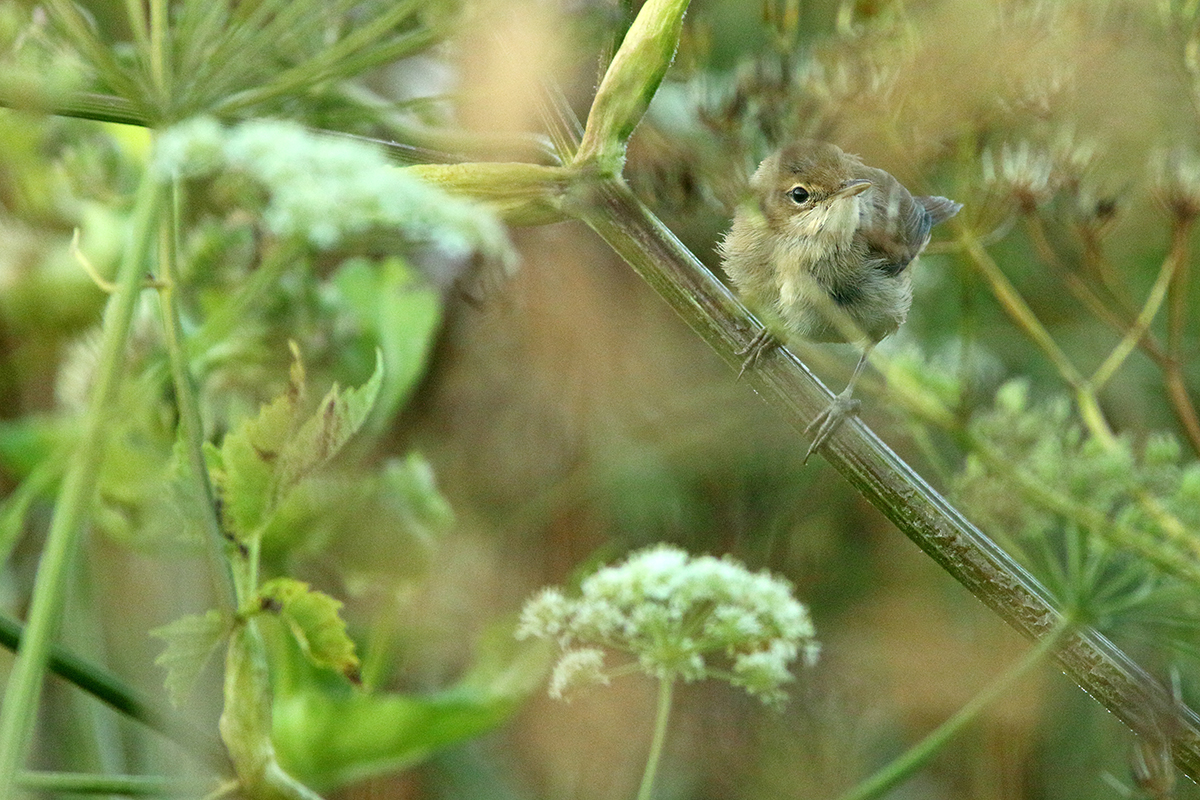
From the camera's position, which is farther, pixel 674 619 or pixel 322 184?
pixel 674 619

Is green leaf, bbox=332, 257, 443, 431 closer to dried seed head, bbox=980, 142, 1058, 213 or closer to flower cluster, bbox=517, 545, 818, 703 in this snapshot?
flower cluster, bbox=517, 545, 818, 703

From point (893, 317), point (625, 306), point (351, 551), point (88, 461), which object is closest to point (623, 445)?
point (625, 306)

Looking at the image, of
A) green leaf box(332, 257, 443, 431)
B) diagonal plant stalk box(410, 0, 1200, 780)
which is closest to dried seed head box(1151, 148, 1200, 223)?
diagonal plant stalk box(410, 0, 1200, 780)

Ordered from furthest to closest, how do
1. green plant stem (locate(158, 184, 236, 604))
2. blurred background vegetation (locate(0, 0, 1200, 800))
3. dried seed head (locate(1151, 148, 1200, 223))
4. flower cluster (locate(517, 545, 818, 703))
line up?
dried seed head (locate(1151, 148, 1200, 223)) → blurred background vegetation (locate(0, 0, 1200, 800)) → flower cluster (locate(517, 545, 818, 703)) → green plant stem (locate(158, 184, 236, 604))

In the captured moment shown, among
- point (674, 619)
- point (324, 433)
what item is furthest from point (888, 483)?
point (324, 433)

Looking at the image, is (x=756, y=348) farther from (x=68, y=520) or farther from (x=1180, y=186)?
(x=1180, y=186)

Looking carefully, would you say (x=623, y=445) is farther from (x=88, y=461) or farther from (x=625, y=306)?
(x=88, y=461)

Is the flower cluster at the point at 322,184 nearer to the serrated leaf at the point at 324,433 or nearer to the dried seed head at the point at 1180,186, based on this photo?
the serrated leaf at the point at 324,433

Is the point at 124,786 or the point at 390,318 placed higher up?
the point at 390,318
